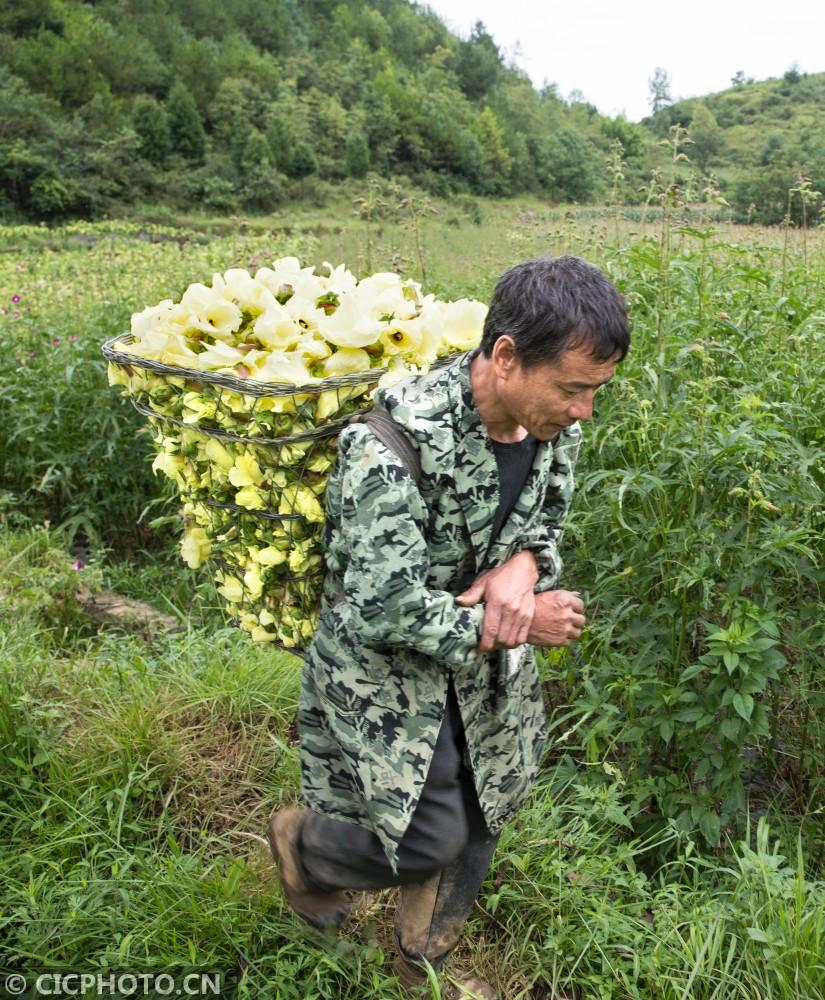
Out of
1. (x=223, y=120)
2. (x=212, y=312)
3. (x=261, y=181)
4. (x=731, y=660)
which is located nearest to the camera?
(x=212, y=312)

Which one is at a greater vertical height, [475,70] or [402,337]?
[475,70]

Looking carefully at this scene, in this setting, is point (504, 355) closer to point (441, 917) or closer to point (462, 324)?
point (462, 324)

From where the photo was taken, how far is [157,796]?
264cm

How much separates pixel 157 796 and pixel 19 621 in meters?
1.19

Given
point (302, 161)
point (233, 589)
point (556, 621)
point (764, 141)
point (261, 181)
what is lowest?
point (233, 589)

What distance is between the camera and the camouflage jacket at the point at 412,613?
1.55 m

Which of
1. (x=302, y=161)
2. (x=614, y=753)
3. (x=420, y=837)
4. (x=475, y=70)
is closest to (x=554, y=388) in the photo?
(x=420, y=837)

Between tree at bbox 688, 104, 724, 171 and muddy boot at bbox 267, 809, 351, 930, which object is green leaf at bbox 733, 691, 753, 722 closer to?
muddy boot at bbox 267, 809, 351, 930

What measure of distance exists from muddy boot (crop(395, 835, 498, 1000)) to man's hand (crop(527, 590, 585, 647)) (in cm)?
59

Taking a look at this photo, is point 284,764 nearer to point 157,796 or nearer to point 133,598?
point 157,796

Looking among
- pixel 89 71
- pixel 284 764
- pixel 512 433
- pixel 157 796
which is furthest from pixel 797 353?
pixel 89 71

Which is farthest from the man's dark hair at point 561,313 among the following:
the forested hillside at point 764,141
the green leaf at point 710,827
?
the forested hillside at point 764,141

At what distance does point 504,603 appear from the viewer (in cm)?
164

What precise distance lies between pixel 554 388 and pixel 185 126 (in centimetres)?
3860
